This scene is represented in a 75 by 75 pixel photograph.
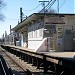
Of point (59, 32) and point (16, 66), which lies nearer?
point (16, 66)

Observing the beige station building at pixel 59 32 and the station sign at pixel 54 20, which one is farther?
the station sign at pixel 54 20

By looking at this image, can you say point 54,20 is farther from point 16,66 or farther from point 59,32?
point 16,66

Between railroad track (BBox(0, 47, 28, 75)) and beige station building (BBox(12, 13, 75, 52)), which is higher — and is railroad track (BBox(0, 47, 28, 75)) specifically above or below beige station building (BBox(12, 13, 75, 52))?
below

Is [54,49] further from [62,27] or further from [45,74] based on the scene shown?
[45,74]

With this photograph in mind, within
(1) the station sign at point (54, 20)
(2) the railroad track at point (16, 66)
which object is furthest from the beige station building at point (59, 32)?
(2) the railroad track at point (16, 66)

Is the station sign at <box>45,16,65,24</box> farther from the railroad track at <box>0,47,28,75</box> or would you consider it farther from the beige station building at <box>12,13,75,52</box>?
the railroad track at <box>0,47,28,75</box>

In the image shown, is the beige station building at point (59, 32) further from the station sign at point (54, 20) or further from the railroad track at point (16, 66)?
the railroad track at point (16, 66)

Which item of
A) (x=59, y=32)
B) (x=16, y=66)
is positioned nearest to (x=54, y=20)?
(x=59, y=32)

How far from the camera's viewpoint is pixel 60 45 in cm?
2880

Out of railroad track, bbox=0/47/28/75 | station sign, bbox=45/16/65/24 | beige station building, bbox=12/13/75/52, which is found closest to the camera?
railroad track, bbox=0/47/28/75

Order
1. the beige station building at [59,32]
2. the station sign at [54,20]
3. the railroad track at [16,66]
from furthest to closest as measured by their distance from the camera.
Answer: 1. the station sign at [54,20]
2. the beige station building at [59,32]
3. the railroad track at [16,66]

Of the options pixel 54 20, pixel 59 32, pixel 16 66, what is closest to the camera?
pixel 16 66

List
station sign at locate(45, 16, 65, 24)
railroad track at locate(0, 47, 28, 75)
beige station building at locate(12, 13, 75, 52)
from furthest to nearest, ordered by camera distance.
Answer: station sign at locate(45, 16, 65, 24) < beige station building at locate(12, 13, 75, 52) < railroad track at locate(0, 47, 28, 75)

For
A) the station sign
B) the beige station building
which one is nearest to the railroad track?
the beige station building
